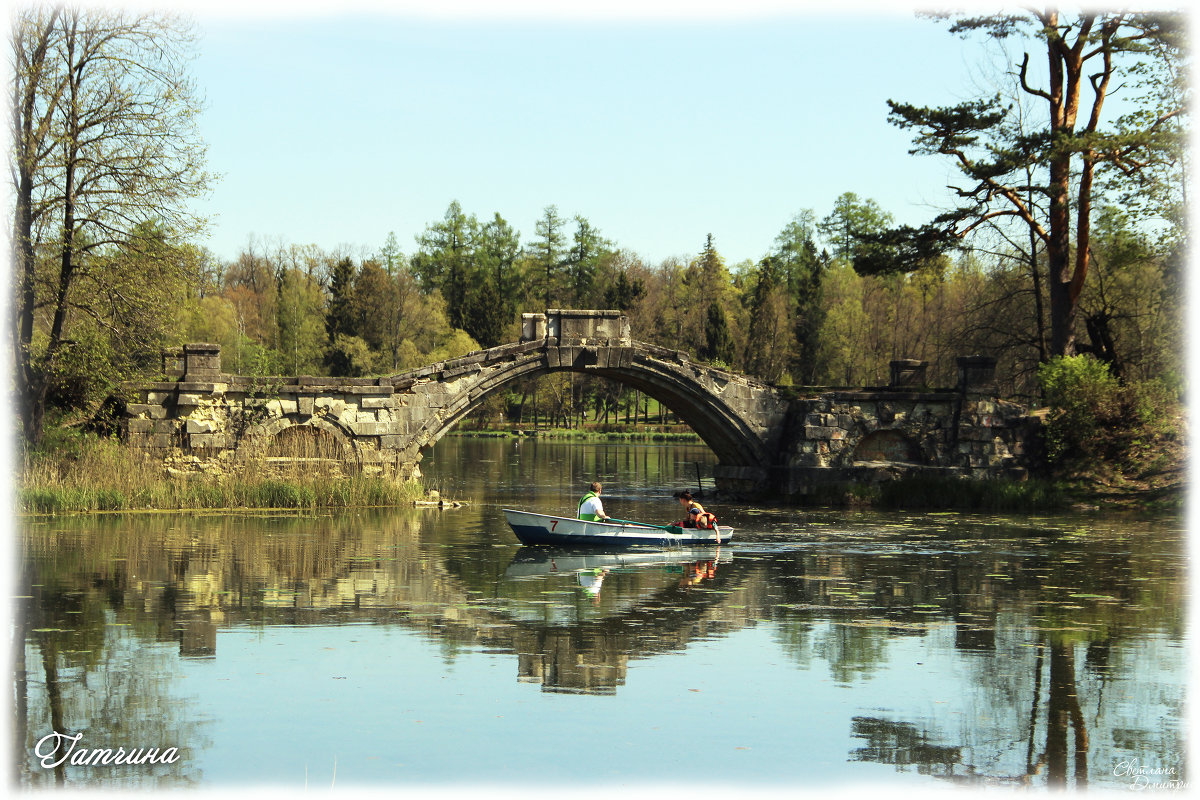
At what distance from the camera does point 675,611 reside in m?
14.9

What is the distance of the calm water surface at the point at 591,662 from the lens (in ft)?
28.7

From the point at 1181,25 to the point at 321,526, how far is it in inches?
878

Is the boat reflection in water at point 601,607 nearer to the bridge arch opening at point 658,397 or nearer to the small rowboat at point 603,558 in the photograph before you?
the small rowboat at point 603,558

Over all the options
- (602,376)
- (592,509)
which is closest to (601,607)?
(592,509)

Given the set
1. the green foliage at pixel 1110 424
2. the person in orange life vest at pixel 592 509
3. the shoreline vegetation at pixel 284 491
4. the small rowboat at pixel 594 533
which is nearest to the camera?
the small rowboat at pixel 594 533

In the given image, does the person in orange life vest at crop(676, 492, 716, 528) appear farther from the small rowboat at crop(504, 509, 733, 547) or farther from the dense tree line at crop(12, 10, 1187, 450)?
the dense tree line at crop(12, 10, 1187, 450)

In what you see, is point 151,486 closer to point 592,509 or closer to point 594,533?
point 592,509

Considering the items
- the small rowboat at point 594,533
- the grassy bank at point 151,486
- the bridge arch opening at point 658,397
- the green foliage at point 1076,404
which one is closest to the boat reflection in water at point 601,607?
the small rowboat at point 594,533

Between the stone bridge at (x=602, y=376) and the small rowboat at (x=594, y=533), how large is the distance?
330 inches

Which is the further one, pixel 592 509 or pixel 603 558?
pixel 592 509

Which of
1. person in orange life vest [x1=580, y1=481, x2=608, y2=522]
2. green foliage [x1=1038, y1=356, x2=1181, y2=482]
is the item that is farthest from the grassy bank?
green foliage [x1=1038, y1=356, x2=1181, y2=482]

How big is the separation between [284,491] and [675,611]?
43.2 feet

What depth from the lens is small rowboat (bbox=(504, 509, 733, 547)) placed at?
66.1 feet

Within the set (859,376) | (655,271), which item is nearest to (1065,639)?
(859,376)
